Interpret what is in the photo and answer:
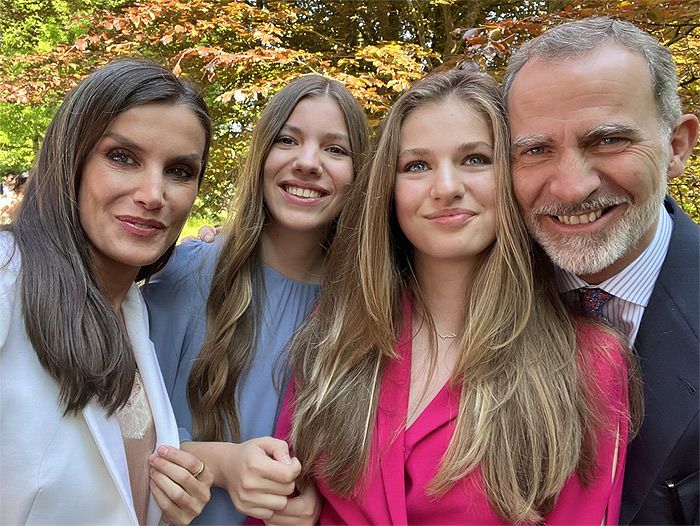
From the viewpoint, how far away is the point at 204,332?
7.75 feet

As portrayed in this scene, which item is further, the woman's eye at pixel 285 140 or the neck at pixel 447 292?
the woman's eye at pixel 285 140

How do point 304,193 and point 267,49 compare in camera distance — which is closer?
point 304,193

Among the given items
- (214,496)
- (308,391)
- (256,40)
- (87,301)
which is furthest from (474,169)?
(256,40)

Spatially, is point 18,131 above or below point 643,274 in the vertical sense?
below

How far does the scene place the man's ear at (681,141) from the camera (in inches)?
80.3

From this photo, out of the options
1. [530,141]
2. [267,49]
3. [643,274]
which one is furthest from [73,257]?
[267,49]

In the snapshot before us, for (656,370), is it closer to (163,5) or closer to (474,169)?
(474,169)

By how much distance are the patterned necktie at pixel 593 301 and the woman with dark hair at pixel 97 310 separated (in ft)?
4.60

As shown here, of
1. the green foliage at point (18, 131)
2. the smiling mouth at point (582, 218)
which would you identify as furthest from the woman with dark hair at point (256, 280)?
the green foliage at point (18, 131)

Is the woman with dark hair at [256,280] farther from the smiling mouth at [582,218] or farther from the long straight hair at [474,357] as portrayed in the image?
the smiling mouth at [582,218]

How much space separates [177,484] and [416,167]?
1.30 meters

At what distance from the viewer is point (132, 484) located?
6.14 ft

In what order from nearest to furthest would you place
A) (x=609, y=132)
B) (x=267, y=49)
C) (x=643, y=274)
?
(x=609, y=132), (x=643, y=274), (x=267, y=49)

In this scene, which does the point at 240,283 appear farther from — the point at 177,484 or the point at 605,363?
the point at 605,363
